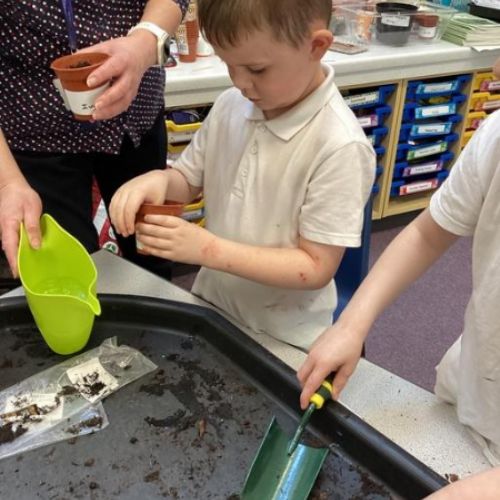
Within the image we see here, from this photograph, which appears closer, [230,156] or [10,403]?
[10,403]

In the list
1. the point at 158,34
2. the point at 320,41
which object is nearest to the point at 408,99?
the point at 158,34

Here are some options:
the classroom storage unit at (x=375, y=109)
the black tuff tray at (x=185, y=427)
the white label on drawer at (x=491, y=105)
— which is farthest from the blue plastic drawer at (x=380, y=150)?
the black tuff tray at (x=185, y=427)

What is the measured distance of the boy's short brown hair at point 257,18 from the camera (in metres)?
0.83

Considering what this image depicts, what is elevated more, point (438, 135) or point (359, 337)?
point (359, 337)

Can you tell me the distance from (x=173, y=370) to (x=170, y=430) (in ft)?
0.37

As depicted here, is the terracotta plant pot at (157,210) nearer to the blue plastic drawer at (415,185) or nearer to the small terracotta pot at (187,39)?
the small terracotta pot at (187,39)

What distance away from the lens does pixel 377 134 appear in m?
2.58

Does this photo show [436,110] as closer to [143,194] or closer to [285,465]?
[143,194]

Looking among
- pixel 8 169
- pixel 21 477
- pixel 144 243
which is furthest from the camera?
pixel 8 169

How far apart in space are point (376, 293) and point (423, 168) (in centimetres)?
202

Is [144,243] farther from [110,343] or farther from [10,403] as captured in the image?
[10,403]

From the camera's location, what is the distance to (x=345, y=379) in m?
0.80

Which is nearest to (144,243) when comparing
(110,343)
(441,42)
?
(110,343)

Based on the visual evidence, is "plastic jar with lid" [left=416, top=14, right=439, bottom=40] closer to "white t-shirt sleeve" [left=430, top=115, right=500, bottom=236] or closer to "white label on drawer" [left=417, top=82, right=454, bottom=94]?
"white label on drawer" [left=417, top=82, right=454, bottom=94]
